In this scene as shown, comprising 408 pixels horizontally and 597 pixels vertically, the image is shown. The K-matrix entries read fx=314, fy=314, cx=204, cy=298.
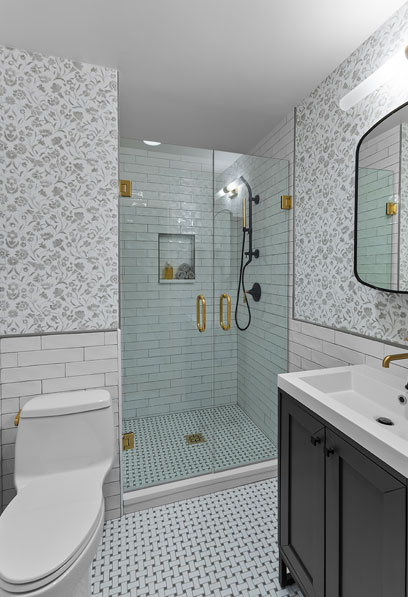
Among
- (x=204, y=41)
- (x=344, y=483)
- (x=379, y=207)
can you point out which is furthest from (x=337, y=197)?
Answer: (x=344, y=483)

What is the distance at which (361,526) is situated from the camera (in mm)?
967

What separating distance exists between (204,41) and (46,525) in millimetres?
2333

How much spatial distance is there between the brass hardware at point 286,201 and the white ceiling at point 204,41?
2.02 ft

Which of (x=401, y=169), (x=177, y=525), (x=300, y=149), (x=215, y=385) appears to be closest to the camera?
(x=401, y=169)

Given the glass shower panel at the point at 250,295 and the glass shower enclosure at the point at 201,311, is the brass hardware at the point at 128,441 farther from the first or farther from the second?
the glass shower panel at the point at 250,295

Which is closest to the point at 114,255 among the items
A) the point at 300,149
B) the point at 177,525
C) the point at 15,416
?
the point at 15,416

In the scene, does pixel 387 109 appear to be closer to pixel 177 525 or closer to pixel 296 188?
pixel 296 188

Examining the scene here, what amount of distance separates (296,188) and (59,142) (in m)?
1.56

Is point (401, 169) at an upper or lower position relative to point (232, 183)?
lower

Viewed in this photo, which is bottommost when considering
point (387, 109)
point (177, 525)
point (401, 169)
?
point (177, 525)

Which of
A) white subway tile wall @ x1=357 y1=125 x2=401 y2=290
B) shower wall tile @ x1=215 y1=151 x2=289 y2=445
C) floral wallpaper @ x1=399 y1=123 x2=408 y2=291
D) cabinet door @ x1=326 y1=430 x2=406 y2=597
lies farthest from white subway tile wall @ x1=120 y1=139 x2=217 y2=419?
cabinet door @ x1=326 y1=430 x2=406 y2=597

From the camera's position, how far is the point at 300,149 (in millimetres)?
2189

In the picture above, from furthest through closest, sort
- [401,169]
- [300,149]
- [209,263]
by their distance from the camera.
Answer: [209,263] → [300,149] → [401,169]

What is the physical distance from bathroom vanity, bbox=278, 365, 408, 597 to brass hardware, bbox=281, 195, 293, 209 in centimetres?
129
